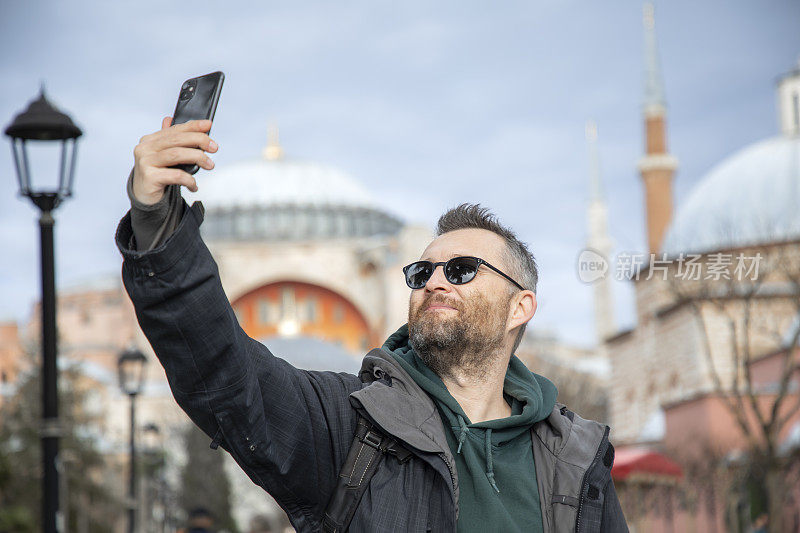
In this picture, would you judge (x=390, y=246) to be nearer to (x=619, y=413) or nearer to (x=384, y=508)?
(x=619, y=413)

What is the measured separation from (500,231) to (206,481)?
27.0m

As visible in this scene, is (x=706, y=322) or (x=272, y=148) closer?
(x=706, y=322)

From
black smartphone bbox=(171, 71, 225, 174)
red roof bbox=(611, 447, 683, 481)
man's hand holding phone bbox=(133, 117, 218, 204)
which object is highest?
black smartphone bbox=(171, 71, 225, 174)

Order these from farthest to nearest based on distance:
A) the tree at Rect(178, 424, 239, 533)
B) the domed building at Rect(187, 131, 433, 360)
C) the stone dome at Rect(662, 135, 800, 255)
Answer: the domed building at Rect(187, 131, 433, 360) → the stone dome at Rect(662, 135, 800, 255) → the tree at Rect(178, 424, 239, 533)

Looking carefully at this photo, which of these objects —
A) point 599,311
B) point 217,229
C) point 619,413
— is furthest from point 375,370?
point 599,311

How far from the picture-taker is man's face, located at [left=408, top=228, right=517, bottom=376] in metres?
2.54

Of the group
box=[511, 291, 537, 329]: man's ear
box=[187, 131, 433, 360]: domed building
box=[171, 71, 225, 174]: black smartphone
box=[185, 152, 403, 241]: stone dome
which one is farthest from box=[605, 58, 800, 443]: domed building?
box=[171, 71, 225, 174]: black smartphone

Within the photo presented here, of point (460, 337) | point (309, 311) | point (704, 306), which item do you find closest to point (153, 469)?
point (704, 306)

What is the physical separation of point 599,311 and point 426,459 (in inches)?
2515

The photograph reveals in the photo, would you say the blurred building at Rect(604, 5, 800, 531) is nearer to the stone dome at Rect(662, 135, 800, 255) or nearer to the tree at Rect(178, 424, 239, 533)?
the stone dome at Rect(662, 135, 800, 255)

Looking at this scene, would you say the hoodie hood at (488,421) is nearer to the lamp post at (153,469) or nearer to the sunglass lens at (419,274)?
the sunglass lens at (419,274)

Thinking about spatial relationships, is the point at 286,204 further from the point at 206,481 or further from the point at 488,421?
the point at 488,421

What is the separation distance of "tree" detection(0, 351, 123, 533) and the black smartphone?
26458 mm

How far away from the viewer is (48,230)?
6.23 metres
